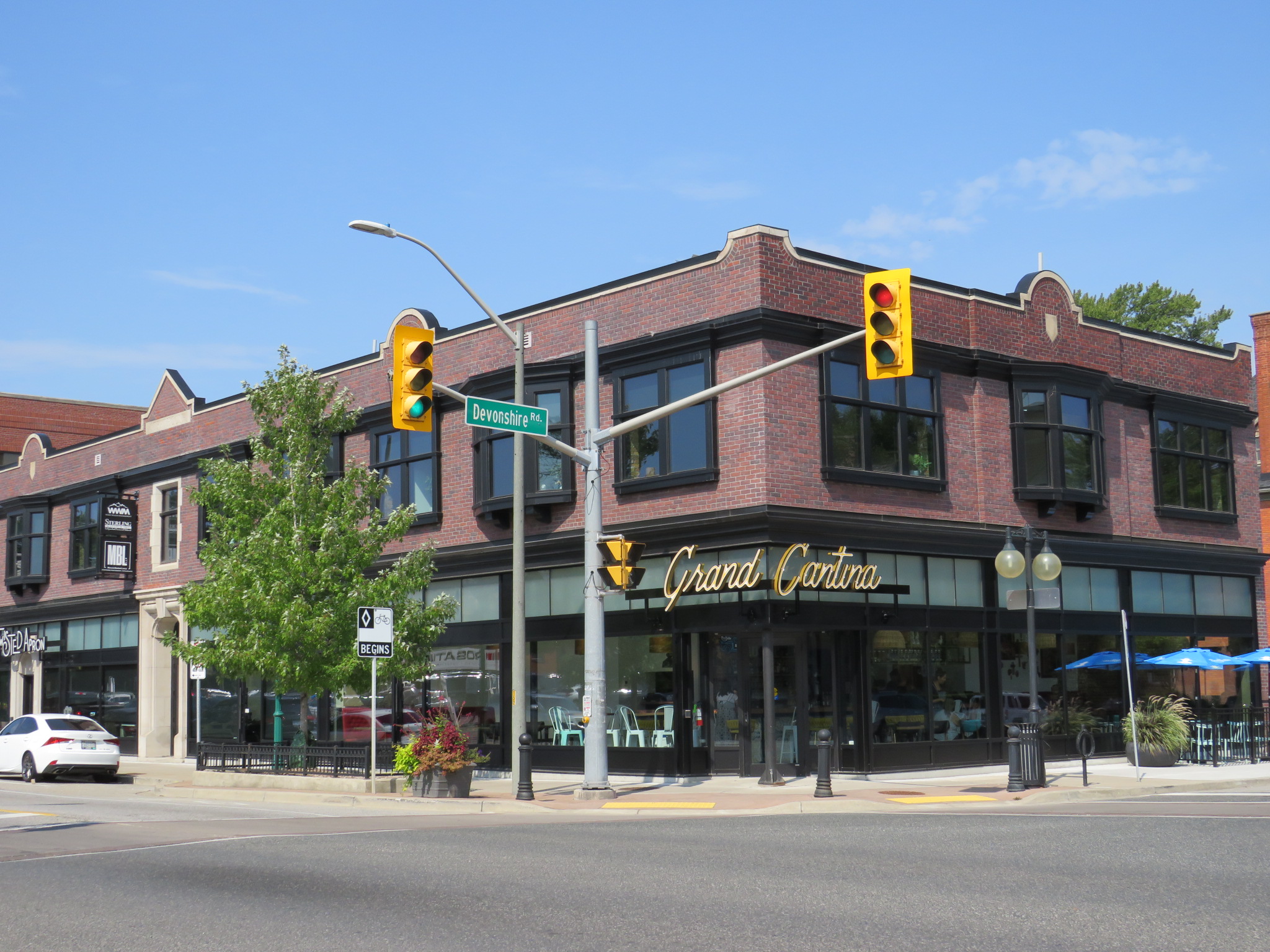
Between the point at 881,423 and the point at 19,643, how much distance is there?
30.7 meters

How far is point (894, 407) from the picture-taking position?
2561 cm

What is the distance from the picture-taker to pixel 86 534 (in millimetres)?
41438

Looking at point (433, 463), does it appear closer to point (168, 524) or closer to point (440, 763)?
point (440, 763)

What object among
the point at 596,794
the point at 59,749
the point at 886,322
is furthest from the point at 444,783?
the point at 59,749

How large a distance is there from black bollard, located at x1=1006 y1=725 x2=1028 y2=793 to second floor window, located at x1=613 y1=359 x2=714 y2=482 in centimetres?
690

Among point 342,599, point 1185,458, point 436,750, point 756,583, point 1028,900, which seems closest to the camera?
point 1028,900

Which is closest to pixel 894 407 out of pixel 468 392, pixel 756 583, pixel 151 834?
pixel 756 583

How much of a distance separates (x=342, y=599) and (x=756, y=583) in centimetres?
785

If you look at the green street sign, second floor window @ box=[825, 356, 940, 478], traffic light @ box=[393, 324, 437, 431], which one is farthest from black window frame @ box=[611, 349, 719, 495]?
traffic light @ box=[393, 324, 437, 431]

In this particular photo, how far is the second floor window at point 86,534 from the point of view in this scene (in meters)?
40.8

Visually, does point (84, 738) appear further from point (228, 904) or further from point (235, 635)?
point (228, 904)

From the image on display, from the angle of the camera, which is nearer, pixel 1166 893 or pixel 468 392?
pixel 1166 893

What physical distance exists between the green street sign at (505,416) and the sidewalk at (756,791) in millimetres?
5623

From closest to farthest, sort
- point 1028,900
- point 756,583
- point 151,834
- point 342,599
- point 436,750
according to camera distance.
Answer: point 1028,900 < point 151,834 < point 436,750 < point 756,583 < point 342,599
